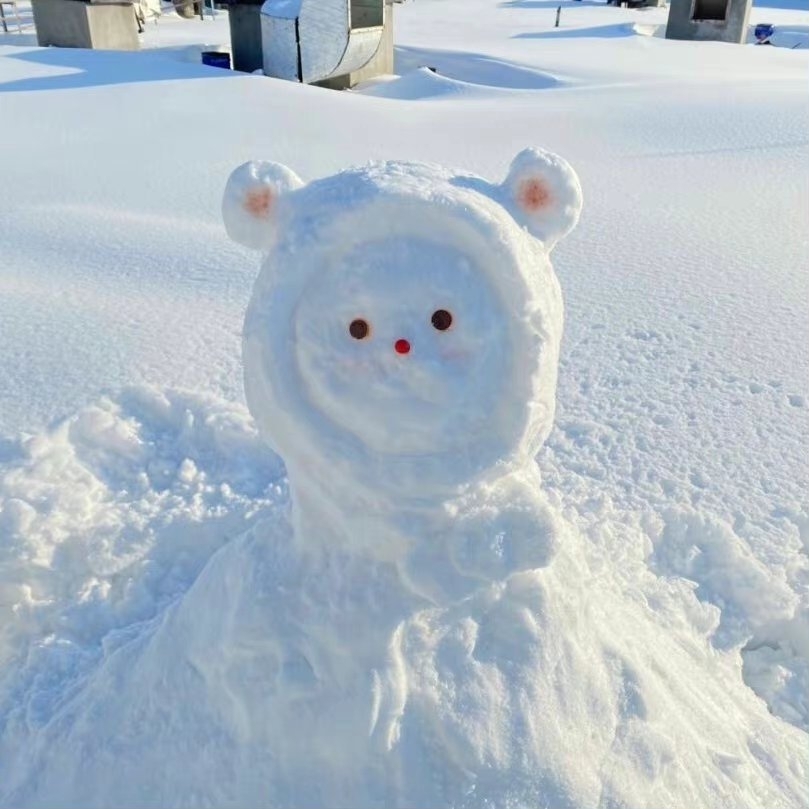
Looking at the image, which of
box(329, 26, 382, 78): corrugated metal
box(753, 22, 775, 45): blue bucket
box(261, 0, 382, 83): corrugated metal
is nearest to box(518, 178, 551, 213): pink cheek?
box(261, 0, 382, 83): corrugated metal

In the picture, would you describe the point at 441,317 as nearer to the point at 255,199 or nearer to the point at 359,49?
the point at 255,199

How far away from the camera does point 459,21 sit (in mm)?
16328

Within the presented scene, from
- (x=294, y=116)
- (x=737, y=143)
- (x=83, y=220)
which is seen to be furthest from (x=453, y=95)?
(x=83, y=220)

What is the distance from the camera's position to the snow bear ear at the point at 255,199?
129 centimetres

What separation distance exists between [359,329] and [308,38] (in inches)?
306

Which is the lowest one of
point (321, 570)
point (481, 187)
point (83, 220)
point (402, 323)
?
point (83, 220)

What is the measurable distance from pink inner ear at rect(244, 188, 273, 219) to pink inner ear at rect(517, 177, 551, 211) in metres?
0.42

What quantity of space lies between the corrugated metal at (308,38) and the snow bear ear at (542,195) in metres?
7.33

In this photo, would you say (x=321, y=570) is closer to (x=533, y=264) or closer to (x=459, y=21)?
(x=533, y=264)

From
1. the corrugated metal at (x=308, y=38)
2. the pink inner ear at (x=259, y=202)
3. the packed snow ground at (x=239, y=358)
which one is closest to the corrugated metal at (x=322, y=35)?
the corrugated metal at (x=308, y=38)

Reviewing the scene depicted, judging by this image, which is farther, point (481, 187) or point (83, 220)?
point (83, 220)

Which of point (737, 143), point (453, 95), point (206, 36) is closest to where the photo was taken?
point (737, 143)

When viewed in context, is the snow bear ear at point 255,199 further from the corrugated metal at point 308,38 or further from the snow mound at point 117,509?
the corrugated metal at point 308,38

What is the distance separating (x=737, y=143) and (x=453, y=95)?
3.33 metres
